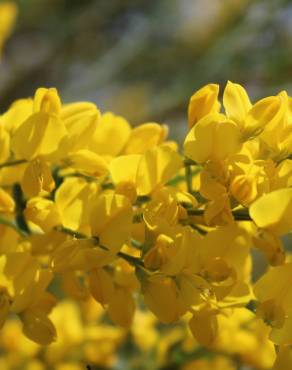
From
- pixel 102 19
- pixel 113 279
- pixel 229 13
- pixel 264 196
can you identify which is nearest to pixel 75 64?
pixel 102 19

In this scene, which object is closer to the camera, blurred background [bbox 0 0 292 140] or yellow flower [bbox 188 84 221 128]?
yellow flower [bbox 188 84 221 128]

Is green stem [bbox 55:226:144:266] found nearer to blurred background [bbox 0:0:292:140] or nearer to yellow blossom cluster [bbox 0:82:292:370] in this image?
yellow blossom cluster [bbox 0:82:292:370]

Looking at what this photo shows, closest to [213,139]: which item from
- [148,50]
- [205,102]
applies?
[205,102]

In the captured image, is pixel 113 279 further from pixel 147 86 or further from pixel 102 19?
pixel 147 86

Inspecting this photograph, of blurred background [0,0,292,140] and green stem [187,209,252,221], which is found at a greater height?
green stem [187,209,252,221]

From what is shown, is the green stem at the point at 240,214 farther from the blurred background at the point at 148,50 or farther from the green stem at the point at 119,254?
the blurred background at the point at 148,50

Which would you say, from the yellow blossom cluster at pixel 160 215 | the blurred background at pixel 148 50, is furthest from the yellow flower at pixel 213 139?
the blurred background at pixel 148 50

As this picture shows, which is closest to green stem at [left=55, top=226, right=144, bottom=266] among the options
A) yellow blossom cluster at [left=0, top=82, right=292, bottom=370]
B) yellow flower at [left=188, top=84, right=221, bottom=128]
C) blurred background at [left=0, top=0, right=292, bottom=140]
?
yellow blossom cluster at [left=0, top=82, right=292, bottom=370]
